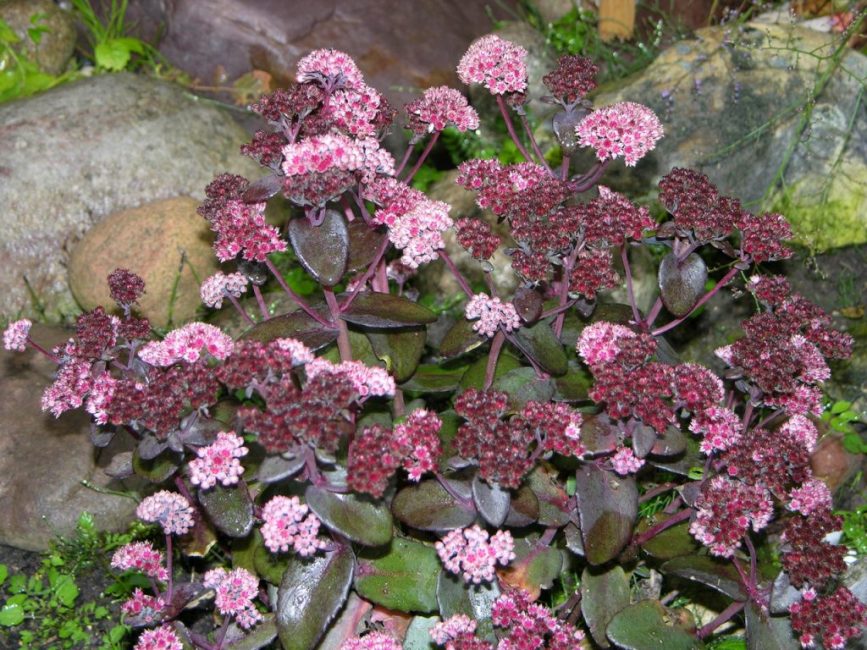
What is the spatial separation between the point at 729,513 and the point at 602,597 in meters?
0.58

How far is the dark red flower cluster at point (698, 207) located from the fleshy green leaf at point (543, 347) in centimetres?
58

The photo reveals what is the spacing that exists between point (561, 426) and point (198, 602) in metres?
1.74

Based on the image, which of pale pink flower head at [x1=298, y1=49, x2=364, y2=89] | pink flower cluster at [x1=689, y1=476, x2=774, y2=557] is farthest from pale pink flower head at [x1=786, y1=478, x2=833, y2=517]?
pale pink flower head at [x1=298, y1=49, x2=364, y2=89]

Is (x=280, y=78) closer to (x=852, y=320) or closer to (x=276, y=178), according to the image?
(x=276, y=178)

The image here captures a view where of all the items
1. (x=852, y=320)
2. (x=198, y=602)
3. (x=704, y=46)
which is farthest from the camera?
(x=704, y=46)

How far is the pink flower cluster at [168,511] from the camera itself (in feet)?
9.95

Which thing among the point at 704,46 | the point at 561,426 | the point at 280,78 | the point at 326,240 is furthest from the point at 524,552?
the point at 280,78

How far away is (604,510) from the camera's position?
3123 mm

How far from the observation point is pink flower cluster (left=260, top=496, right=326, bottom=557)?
2846mm

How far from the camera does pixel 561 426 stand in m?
2.89

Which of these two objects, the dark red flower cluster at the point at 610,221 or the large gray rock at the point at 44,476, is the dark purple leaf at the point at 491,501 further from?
the large gray rock at the point at 44,476

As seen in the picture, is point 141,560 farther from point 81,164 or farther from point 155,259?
point 81,164

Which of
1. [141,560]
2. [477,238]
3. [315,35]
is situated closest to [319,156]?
[477,238]

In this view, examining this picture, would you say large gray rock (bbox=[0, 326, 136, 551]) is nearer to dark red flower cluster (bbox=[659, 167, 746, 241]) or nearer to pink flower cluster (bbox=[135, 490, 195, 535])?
pink flower cluster (bbox=[135, 490, 195, 535])
